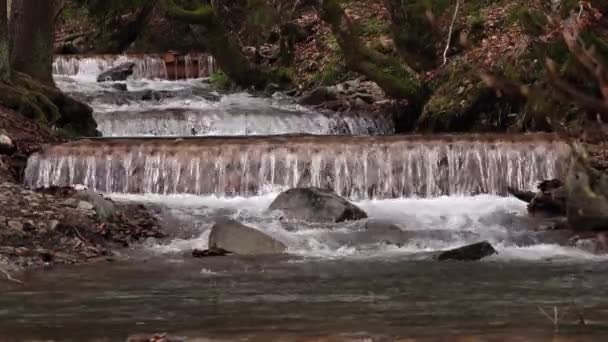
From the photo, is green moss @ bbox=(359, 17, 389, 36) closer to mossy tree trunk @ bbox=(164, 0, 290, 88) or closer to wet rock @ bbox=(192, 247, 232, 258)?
mossy tree trunk @ bbox=(164, 0, 290, 88)

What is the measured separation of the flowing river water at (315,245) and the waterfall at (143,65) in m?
7.26

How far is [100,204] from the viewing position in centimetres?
1218

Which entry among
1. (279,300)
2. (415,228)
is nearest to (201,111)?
(415,228)

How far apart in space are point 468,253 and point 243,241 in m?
2.32

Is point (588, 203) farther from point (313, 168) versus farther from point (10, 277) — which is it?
point (10, 277)

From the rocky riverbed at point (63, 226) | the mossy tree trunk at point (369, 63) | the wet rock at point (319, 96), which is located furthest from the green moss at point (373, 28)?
the rocky riverbed at point (63, 226)

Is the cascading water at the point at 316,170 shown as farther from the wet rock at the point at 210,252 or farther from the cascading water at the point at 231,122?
the cascading water at the point at 231,122

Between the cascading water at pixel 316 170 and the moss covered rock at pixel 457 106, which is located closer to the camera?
the cascading water at pixel 316 170

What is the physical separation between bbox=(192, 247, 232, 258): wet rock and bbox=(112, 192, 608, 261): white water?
0.27 meters

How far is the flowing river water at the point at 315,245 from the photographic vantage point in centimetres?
671

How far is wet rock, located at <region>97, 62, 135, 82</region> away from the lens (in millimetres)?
26469

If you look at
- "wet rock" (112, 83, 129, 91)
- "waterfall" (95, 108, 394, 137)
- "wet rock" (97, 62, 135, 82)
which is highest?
"wet rock" (97, 62, 135, 82)

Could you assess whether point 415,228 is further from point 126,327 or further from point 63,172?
point 126,327

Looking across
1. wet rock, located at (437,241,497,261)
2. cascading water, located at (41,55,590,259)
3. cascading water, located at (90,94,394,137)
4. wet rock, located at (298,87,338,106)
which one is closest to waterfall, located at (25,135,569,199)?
cascading water, located at (41,55,590,259)
